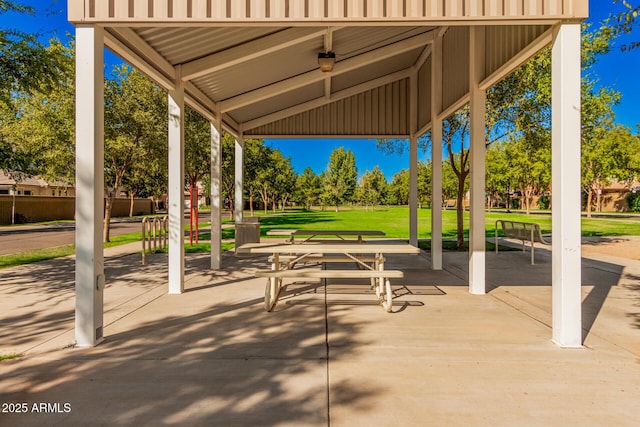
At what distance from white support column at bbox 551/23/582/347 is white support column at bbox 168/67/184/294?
510cm

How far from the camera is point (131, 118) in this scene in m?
13.6

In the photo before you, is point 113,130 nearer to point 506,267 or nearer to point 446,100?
point 446,100

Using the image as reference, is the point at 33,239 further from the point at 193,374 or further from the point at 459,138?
the point at 193,374

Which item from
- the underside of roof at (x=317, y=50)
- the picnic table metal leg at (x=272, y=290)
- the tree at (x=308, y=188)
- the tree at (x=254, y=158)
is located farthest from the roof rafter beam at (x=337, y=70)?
the tree at (x=308, y=188)

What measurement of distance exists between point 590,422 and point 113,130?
14230 mm

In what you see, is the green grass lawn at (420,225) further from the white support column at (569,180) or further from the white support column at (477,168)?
the white support column at (569,180)

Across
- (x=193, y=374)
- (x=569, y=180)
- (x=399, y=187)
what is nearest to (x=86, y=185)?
(x=193, y=374)

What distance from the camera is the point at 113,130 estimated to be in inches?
527

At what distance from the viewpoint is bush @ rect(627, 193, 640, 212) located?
45.3 meters

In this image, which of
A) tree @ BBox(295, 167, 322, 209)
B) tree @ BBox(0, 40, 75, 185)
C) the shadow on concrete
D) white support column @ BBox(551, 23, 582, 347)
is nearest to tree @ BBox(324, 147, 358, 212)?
tree @ BBox(295, 167, 322, 209)

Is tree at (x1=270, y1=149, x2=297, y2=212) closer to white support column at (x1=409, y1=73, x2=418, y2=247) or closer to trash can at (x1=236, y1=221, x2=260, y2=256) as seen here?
trash can at (x1=236, y1=221, x2=260, y2=256)

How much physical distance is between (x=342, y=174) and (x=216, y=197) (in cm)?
6151

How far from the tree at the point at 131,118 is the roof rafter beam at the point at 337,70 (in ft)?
20.1

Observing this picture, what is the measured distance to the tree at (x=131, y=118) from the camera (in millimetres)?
13375
